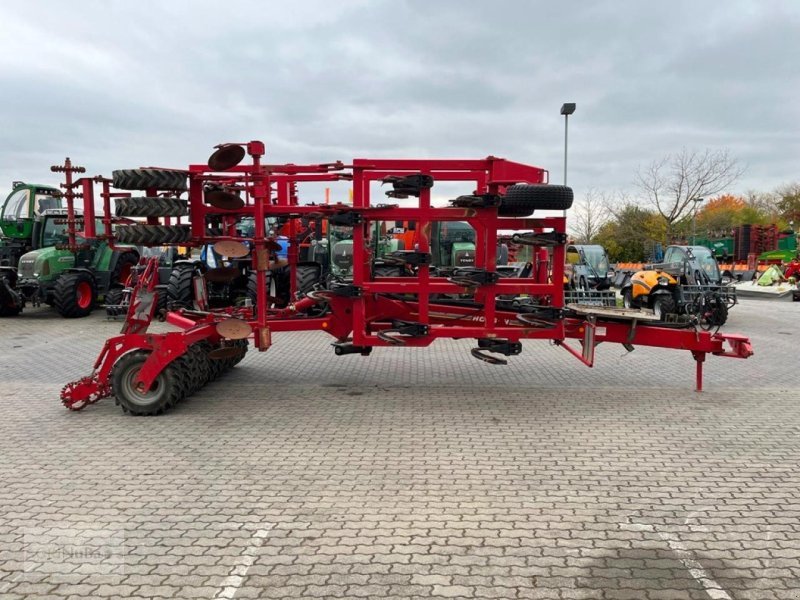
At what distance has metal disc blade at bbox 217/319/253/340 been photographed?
5.97m

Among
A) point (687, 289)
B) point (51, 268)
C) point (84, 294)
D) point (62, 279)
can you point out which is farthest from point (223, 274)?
→ point (687, 289)

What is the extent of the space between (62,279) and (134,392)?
9.83 metres

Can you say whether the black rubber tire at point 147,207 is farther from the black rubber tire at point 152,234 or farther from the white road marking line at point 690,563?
the white road marking line at point 690,563

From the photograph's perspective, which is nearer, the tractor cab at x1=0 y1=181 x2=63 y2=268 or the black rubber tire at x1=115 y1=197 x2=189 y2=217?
the black rubber tire at x1=115 y1=197 x2=189 y2=217

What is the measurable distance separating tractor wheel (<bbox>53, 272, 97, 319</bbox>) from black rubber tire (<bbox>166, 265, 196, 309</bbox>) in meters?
3.17

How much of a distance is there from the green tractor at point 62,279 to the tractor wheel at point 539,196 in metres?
10.8

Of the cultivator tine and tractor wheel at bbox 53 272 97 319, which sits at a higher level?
tractor wheel at bbox 53 272 97 319

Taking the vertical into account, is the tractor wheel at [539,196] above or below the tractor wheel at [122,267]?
above

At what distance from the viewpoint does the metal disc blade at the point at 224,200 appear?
6.20 m

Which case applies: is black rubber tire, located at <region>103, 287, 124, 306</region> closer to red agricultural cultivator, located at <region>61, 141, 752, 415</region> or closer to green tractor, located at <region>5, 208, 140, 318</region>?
green tractor, located at <region>5, 208, 140, 318</region>

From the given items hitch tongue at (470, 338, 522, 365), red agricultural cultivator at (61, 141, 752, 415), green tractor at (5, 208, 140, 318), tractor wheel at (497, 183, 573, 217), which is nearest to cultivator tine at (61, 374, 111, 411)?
red agricultural cultivator at (61, 141, 752, 415)

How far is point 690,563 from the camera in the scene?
10.6ft

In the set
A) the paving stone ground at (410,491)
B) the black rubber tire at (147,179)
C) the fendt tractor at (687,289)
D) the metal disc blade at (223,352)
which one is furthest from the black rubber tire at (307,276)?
the fendt tractor at (687,289)

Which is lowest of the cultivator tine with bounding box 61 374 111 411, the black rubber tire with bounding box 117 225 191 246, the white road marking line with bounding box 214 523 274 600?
the white road marking line with bounding box 214 523 274 600
